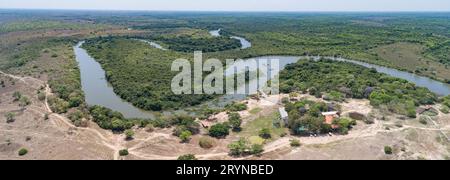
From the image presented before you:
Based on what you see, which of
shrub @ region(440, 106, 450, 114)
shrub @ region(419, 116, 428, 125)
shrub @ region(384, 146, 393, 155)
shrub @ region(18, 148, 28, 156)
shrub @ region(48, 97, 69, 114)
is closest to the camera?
shrub @ region(384, 146, 393, 155)

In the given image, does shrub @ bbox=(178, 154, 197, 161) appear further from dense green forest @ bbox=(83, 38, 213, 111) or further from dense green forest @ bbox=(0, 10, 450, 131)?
dense green forest @ bbox=(83, 38, 213, 111)

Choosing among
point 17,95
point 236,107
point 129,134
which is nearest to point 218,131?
point 236,107

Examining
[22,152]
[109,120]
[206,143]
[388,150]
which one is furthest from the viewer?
[109,120]

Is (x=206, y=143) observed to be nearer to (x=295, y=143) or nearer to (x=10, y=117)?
(x=295, y=143)

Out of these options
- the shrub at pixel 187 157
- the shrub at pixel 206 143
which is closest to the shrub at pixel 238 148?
the shrub at pixel 206 143

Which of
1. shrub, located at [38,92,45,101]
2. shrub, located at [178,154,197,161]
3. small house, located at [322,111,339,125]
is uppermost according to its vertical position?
shrub, located at [38,92,45,101]

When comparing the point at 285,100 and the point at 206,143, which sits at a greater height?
the point at 285,100

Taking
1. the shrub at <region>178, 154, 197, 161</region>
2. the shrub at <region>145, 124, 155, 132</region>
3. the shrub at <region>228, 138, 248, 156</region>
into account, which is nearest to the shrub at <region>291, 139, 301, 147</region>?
the shrub at <region>228, 138, 248, 156</region>

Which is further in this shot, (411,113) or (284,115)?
(411,113)

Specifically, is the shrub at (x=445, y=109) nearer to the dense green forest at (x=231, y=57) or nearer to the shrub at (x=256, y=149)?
the dense green forest at (x=231, y=57)
